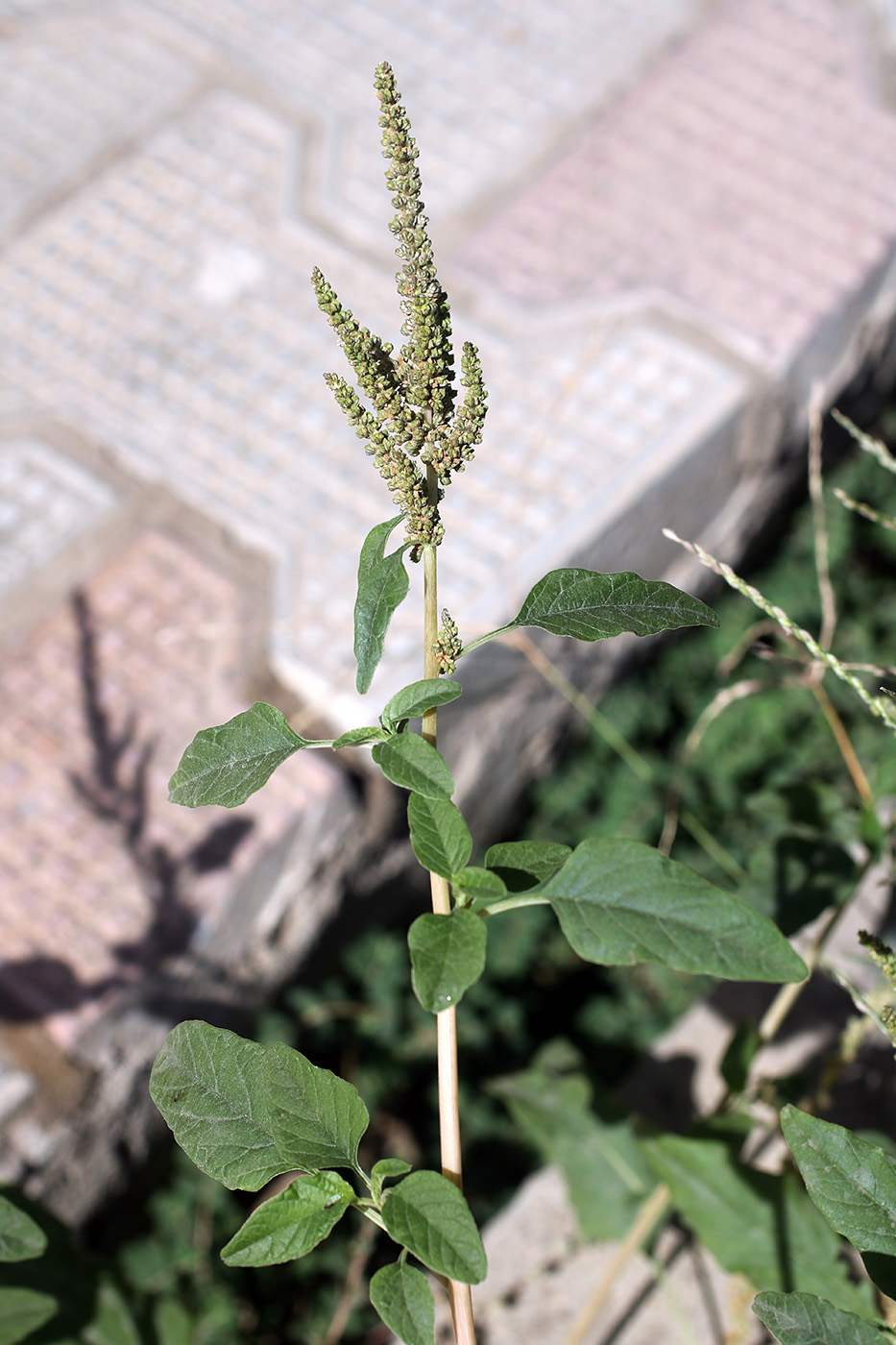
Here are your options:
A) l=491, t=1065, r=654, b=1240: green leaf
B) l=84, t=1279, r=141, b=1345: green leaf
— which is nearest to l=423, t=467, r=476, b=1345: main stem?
l=84, t=1279, r=141, b=1345: green leaf

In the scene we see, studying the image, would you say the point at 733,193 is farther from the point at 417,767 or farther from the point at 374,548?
the point at 417,767

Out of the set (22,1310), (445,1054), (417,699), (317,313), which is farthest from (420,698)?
(317,313)

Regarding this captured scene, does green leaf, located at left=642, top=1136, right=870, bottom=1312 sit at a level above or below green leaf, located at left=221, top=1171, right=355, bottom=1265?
below

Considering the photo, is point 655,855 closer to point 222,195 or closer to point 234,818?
point 234,818

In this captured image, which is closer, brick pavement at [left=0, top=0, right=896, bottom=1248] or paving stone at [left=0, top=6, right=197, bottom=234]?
brick pavement at [left=0, top=0, right=896, bottom=1248]

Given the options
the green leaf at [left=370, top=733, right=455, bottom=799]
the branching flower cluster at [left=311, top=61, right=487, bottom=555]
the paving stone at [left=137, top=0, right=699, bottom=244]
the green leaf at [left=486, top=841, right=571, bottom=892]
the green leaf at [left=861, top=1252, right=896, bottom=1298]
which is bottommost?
the paving stone at [left=137, top=0, right=699, bottom=244]

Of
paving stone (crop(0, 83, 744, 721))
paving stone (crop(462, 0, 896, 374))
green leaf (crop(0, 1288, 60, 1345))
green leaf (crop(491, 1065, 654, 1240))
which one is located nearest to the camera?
green leaf (crop(0, 1288, 60, 1345))

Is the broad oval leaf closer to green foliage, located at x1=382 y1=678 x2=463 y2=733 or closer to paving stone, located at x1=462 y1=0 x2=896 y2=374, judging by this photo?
green foliage, located at x1=382 y1=678 x2=463 y2=733

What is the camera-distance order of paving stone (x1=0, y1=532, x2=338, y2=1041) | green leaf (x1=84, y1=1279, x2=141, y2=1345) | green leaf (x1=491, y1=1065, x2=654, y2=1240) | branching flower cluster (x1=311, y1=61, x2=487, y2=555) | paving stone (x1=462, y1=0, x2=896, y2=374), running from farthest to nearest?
1. paving stone (x1=462, y1=0, x2=896, y2=374)
2. paving stone (x1=0, y1=532, x2=338, y2=1041)
3. green leaf (x1=491, y1=1065, x2=654, y2=1240)
4. green leaf (x1=84, y1=1279, x2=141, y2=1345)
5. branching flower cluster (x1=311, y1=61, x2=487, y2=555)
